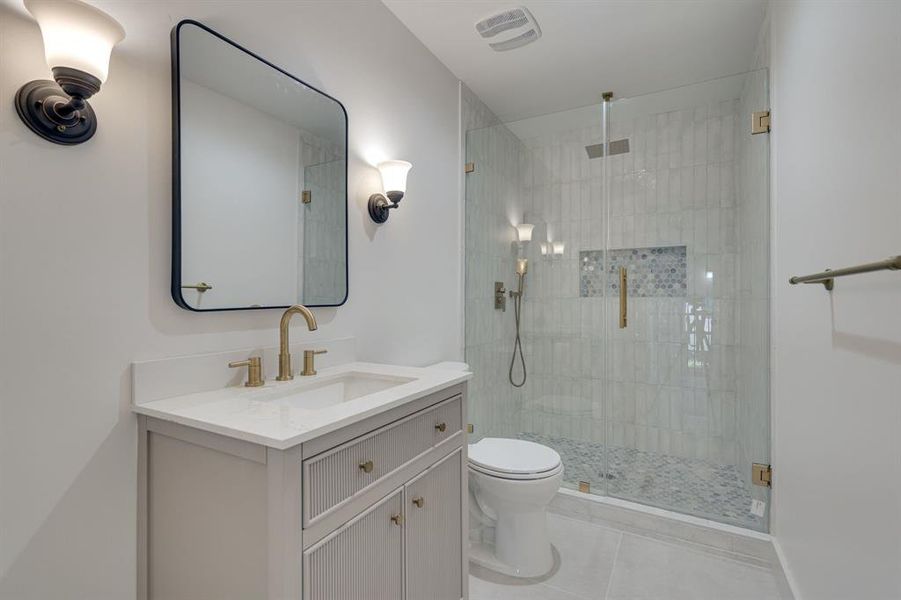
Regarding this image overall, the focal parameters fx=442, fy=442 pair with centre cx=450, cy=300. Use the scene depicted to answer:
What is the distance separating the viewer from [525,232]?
2.87 metres

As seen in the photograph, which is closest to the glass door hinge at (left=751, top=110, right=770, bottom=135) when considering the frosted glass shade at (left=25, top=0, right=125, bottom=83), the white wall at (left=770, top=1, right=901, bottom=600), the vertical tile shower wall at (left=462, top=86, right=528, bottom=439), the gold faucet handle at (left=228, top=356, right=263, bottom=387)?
the white wall at (left=770, top=1, right=901, bottom=600)

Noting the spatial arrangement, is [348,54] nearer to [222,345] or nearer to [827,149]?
[222,345]

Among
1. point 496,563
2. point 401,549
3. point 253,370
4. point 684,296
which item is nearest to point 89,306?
point 253,370

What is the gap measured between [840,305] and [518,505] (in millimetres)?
1366

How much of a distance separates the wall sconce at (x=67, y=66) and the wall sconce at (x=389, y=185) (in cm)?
105

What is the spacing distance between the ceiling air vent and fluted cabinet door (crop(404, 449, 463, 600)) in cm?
201

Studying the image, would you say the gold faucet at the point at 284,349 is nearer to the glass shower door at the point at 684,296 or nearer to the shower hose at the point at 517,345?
the shower hose at the point at 517,345

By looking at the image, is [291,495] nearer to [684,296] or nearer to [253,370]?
[253,370]

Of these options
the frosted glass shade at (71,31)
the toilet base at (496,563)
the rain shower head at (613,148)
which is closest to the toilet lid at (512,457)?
the toilet base at (496,563)

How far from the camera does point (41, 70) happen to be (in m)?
0.98

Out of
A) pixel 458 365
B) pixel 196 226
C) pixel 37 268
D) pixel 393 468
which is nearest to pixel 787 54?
pixel 458 365

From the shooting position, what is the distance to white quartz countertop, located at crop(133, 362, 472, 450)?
3.09 feet

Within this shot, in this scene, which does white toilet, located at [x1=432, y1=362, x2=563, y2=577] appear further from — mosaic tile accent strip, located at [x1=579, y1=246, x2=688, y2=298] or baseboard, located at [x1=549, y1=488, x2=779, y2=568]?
mosaic tile accent strip, located at [x1=579, y1=246, x2=688, y2=298]


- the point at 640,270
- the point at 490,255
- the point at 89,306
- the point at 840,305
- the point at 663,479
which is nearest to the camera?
the point at 89,306
